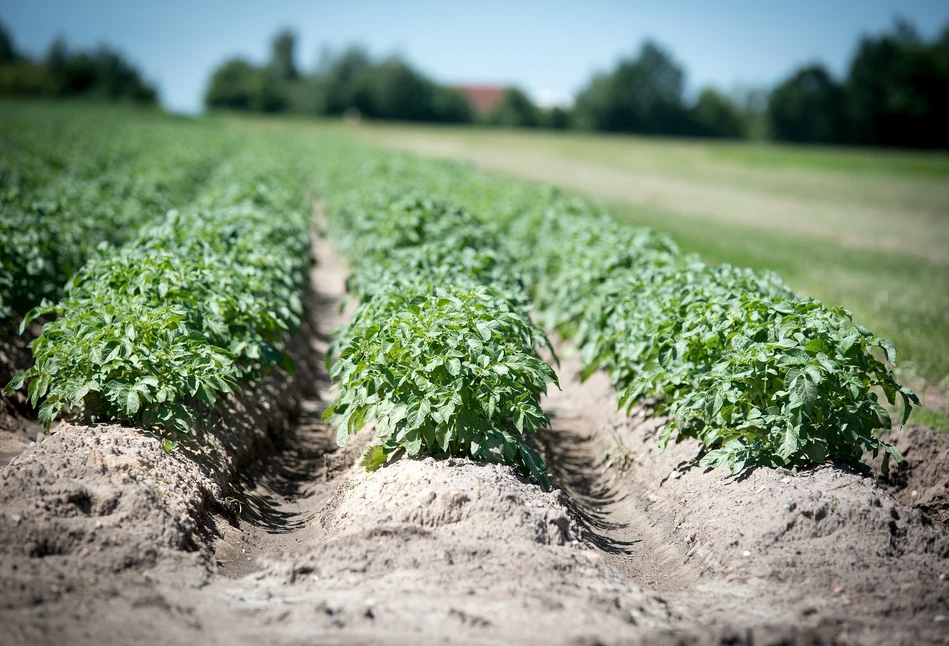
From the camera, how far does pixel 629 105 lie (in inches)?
3255

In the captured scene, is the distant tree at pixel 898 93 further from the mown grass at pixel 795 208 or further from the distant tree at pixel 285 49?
the distant tree at pixel 285 49

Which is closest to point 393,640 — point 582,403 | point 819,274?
point 582,403

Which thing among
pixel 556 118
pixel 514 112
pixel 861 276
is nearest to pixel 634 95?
pixel 556 118

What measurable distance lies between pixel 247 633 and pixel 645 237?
6.04m

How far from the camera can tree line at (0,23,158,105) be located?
84500 millimetres

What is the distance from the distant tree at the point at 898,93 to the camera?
211 feet

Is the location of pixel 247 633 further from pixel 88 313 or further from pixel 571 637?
pixel 88 313

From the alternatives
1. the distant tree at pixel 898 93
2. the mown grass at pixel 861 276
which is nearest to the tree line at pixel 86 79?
the distant tree at pixel 898 93

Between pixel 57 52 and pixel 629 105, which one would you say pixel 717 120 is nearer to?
pixel 629 105

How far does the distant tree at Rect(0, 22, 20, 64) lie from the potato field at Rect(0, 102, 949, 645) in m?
122

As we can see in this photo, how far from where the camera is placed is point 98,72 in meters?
89.1

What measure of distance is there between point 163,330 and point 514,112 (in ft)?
273

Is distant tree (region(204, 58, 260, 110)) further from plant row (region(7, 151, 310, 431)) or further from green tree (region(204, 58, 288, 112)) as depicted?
plant row (region(7, 151, 310, 431))

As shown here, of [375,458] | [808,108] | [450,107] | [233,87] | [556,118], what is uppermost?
[233,87]
